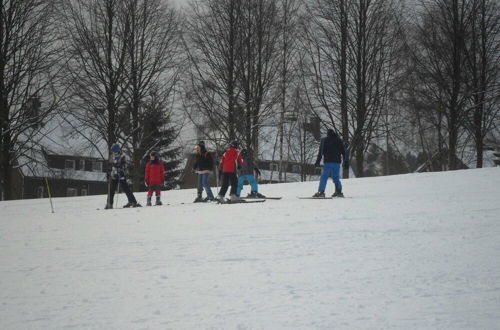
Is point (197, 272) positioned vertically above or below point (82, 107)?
below

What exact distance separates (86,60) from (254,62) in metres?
8.76

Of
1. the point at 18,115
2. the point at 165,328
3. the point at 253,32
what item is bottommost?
the point at 165,328

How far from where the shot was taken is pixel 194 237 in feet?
24.2

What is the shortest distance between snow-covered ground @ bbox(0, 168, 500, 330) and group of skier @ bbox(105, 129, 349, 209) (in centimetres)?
542

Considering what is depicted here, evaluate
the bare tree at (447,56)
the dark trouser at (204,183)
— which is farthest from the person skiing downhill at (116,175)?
the bare tree at (447,56)

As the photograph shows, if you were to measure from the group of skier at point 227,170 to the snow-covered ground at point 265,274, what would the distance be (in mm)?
5418

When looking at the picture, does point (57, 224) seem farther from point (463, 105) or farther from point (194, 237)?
point (463, 105)

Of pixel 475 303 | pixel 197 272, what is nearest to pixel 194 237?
pixel 197 272

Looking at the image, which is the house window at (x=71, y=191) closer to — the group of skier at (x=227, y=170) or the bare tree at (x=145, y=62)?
the bare tree at (x=145, y=62)

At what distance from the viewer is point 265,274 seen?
4.97 meters

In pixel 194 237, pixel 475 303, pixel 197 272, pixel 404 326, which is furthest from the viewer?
pixel 194 237

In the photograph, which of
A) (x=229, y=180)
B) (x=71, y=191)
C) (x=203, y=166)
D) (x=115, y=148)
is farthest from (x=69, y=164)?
(x=229, y=180)

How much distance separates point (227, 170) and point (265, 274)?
966cm

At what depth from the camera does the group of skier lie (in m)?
14.3
